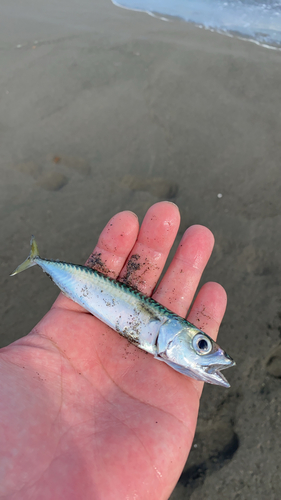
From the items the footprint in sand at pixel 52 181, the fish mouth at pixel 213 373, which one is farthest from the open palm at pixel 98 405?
the footprint in sand at pixel 52 181

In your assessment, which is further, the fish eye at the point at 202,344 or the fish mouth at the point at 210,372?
the fish eye at the point at 202,344

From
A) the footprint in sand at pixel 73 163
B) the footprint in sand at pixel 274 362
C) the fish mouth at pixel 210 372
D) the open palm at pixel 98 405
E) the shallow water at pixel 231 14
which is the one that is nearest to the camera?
the open palm at pixel 98 405

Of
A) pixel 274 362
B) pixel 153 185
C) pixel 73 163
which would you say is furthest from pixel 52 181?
pixel 274 362

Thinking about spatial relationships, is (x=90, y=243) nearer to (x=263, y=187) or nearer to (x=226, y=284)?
(x=226, y=284)

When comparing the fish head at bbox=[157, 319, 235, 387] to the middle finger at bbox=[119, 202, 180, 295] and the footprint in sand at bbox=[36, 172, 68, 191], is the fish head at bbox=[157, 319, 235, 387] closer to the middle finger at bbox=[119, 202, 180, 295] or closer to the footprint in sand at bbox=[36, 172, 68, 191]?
the middle finger at bbox=[119, 202, 180, 295]

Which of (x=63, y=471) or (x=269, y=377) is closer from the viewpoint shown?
(x=63, y=471)

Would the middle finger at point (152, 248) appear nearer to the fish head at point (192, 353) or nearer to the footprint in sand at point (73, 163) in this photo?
the fish head at point (192, 353)

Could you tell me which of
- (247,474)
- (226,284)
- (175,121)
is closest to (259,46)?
(175,121)
